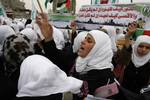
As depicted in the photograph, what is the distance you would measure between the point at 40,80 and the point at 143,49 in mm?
2603

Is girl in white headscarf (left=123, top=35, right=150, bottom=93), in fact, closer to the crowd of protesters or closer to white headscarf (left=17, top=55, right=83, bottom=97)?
the crowd of protesters

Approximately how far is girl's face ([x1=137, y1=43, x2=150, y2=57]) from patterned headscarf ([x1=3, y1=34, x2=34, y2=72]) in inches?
71.5

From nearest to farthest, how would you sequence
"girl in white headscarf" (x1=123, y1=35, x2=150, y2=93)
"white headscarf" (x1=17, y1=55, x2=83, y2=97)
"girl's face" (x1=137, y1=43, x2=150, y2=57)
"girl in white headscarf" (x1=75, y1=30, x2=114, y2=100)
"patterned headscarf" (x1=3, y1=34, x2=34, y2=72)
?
1. "white headscarf" (x1=17, y1=55, x2=83, y2=97)
2. "girl in white headscarf" (x1=75, y1=30, x2=114, y2=100)
3. "patterned headscarf" (x1=3, y1=34, x2=34, y2=72)
4. "girl in white headscarf" (x1=123, y1=35, x2=150, y2=93)
5. "girl's face" (x1=137, y1=43, x2=150, y2=57)

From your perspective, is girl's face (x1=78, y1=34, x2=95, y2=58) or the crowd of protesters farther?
girl's face (x1=78, y1=34, x2=95, y2=58)

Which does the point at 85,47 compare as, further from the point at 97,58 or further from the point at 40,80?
the point at 40,80

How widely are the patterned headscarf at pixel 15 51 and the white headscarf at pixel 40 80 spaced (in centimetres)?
63

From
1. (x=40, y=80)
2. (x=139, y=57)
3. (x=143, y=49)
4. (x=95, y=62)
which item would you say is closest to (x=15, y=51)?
(x=95, y=62)

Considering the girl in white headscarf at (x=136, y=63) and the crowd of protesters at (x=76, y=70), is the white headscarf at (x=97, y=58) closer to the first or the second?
the crowd of protesters at (x=76, y=70)

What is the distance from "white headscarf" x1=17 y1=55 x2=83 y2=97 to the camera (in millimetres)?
2799

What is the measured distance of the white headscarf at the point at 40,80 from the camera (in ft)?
9.18

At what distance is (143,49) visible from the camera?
16.7 feet

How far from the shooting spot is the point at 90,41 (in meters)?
3.88

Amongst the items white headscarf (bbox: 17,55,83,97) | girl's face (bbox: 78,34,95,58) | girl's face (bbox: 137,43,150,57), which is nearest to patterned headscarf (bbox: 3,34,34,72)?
girl's face (bbox: 78,34,95,58)

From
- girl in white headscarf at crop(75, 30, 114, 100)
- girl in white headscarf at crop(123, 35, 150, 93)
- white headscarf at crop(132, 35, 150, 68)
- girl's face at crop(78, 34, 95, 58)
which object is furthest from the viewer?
white headscarf at crop(132, 35, 150, 68)
